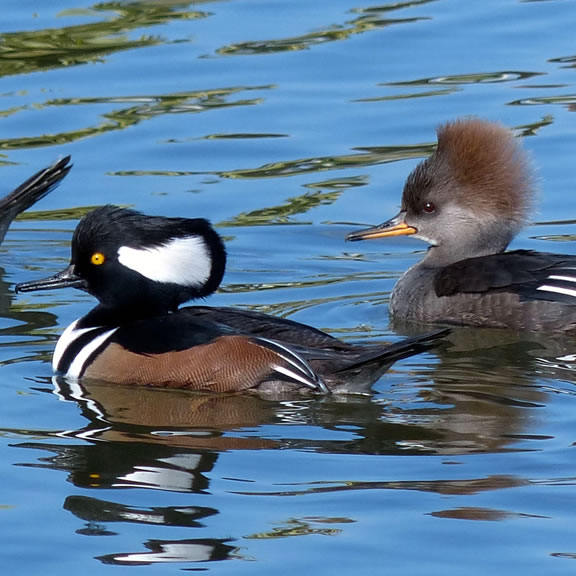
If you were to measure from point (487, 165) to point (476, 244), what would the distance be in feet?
1.69

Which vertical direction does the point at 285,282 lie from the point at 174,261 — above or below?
below

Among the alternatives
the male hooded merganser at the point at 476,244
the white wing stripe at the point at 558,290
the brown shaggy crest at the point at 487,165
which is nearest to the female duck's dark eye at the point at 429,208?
the male hooded merganser at the point at 476,244

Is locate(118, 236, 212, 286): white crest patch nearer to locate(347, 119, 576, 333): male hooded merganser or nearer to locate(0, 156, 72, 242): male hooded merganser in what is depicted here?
locate(347, 119, 576, 333): male hooded merganser

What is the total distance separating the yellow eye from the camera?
24.1ft

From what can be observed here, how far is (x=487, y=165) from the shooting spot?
873 cm

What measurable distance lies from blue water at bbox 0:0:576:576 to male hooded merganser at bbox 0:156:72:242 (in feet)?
1.13

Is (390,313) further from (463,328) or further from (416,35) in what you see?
(416,35)

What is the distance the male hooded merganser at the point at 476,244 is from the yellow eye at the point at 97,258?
1.98m

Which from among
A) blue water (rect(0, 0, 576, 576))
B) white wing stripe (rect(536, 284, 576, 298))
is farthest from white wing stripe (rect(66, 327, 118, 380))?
white wing stripe (rect(536, 284, 576, 298))

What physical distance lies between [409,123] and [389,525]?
6963 mm

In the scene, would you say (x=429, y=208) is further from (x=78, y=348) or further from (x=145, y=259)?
(x=78, y=348)

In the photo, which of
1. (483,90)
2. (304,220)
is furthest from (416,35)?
(304,220)

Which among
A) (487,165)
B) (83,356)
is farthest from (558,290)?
(83,356)

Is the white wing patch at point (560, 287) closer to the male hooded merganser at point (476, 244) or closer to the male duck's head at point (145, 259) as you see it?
the male hooded merganser at point (476, 244)
